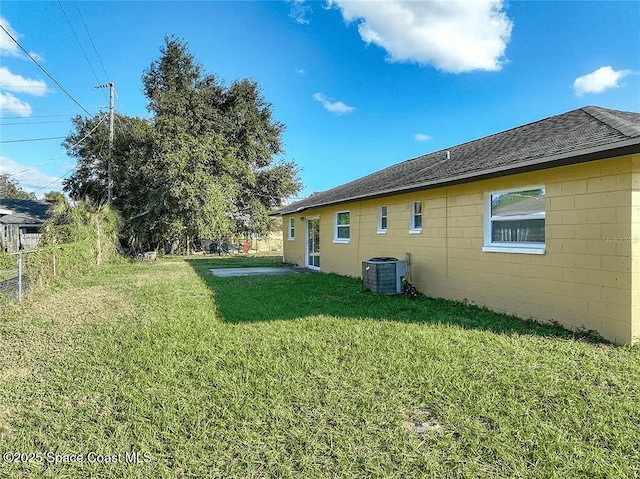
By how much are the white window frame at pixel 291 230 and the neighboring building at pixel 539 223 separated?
28.9 ft

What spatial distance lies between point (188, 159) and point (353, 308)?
15169mm

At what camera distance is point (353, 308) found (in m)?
7.32

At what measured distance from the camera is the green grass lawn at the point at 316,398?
2566 mm

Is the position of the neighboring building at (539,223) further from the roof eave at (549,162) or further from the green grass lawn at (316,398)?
the green grass lawn at (316,398)

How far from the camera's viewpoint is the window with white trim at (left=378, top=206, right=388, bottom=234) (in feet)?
35.9

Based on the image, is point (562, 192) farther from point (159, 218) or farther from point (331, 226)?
point (159, 218)

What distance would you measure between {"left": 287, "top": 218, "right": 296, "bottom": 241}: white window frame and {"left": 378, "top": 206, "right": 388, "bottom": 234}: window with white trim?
26.4 feet

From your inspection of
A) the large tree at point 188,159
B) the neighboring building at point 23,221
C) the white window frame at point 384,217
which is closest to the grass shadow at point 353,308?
the white window frame at point 384,217

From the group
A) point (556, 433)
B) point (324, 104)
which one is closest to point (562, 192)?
point (556, 433)

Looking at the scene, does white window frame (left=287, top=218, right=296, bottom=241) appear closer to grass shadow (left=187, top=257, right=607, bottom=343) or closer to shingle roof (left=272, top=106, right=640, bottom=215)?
grass shadow (left=187, top=257, right=607, bottom=343)

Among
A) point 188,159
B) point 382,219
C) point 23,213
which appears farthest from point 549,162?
point 23,213

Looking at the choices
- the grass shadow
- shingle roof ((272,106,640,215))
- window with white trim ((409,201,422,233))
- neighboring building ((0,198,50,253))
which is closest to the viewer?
shingle roof ((272,106,640,215))

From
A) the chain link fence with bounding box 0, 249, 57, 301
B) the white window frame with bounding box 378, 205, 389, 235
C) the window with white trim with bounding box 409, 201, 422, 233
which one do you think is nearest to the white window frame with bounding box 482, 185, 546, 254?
the window with white trim with bounding box 409, 201, 422, 233

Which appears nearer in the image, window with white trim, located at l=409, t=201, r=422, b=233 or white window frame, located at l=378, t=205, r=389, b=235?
window with white trim, located at l=409, t=201, r=422, b=233
